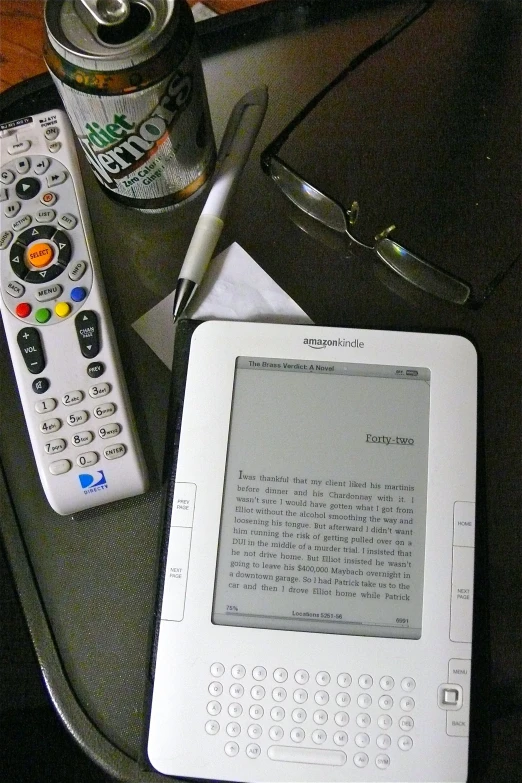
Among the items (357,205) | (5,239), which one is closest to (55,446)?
(5,239)

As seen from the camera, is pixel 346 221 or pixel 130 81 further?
pixel 346 221

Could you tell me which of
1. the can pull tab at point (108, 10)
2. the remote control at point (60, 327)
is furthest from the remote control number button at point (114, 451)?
the can pull tab at point (108, 10)

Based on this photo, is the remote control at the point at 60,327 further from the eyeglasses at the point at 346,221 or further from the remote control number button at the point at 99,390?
the eyeglasses at the point at 346,221

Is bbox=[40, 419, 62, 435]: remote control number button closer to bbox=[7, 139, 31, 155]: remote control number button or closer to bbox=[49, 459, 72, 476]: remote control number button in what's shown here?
bbox=[49, 459, 72, 476]: remote control number button

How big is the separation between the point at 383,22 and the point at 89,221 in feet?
0.83

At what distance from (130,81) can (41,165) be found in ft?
0.39

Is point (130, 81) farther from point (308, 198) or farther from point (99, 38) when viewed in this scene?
point (308, 198)

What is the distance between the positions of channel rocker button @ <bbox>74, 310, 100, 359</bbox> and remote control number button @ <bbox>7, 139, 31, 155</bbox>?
11 cm

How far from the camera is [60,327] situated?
0.37 metres

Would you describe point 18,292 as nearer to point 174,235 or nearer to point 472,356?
point 174,235

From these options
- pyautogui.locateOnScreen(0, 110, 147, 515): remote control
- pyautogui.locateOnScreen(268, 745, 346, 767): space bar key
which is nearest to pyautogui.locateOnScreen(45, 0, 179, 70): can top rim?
pyautogui.locateOnScreen(0, 110, 147, 515): remote control

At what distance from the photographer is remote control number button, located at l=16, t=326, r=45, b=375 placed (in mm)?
369

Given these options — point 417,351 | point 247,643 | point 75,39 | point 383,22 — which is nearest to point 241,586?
point 247,643

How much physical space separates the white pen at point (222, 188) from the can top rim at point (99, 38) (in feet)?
0.36
